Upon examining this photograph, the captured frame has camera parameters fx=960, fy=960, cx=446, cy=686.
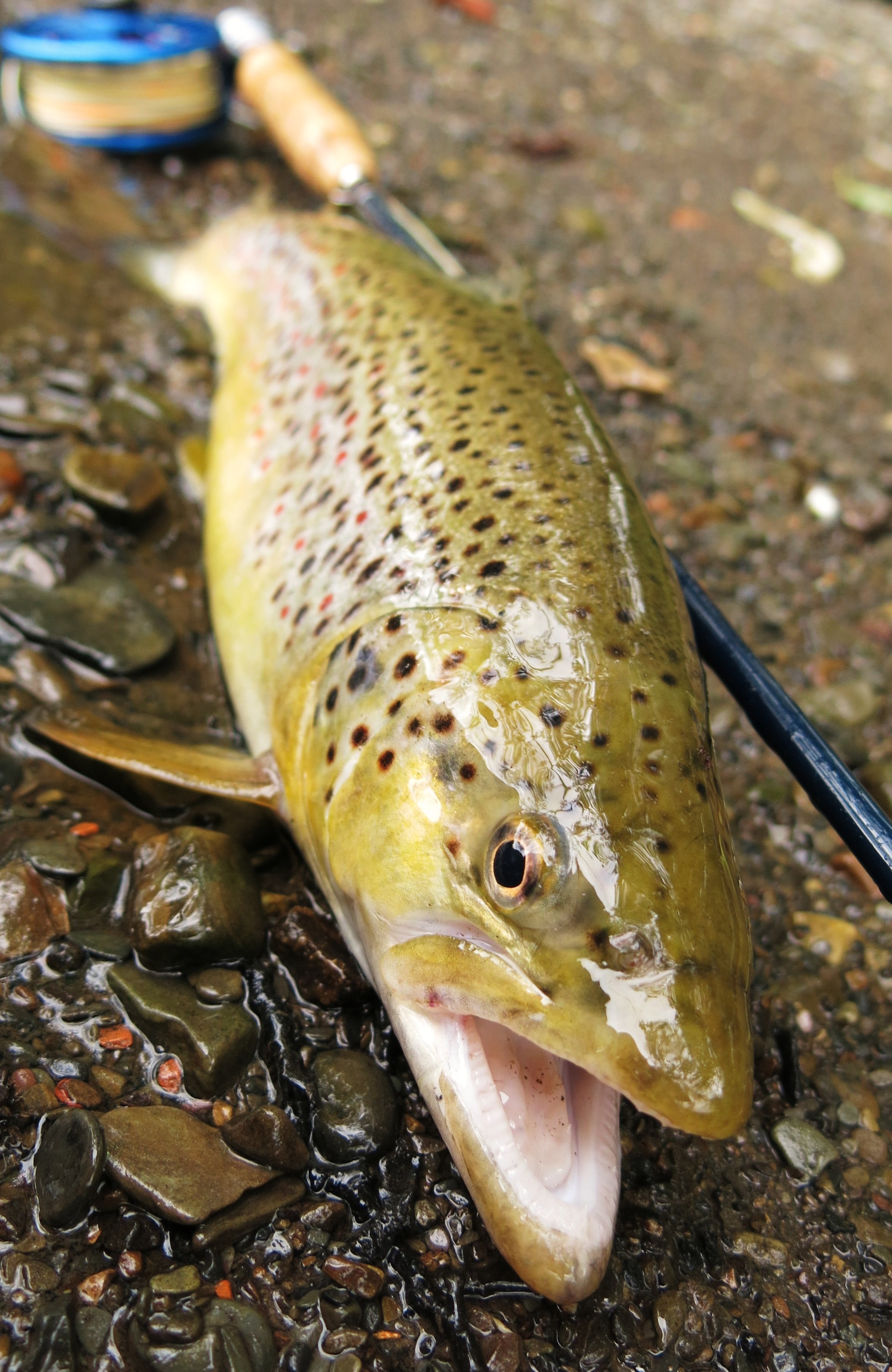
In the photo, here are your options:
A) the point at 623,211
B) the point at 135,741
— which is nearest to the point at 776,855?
the point at 135,741

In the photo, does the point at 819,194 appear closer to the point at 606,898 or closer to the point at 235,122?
the point at 235,122

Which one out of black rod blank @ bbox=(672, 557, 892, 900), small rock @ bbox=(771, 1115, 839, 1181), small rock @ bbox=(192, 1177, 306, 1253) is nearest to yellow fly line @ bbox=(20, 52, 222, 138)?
black rod blank @ bbox=(672, 557, 892, 900)

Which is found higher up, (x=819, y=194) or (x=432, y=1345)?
(x=819, y=194)

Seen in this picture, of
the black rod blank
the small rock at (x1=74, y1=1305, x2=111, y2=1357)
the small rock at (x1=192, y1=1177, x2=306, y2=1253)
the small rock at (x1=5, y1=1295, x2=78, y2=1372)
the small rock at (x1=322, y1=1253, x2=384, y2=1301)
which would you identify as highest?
the black rod blank

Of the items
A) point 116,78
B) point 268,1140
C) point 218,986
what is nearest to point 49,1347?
point 268,1140

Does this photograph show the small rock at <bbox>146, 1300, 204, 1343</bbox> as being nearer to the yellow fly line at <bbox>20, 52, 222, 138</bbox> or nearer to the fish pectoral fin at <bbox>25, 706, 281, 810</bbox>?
the fish pectoral fin at <bbox>25, 706, 281, 810</bbox>

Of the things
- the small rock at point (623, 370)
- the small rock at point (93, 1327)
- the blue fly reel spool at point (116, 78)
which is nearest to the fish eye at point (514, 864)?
the small rock at point (93, 1327)
